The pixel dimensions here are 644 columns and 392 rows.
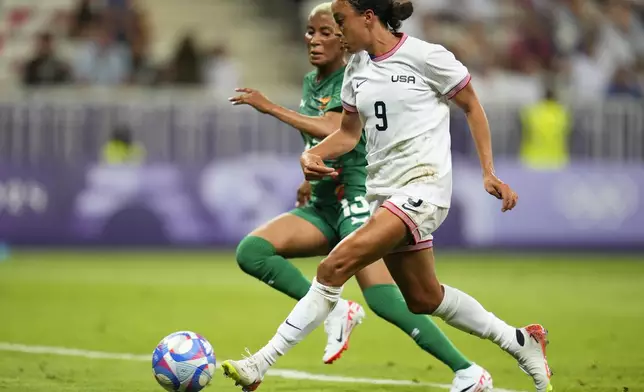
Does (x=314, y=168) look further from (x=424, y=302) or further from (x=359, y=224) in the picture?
(x=359, y=224)

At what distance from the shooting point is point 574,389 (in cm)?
764

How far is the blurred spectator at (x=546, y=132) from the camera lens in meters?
18.9

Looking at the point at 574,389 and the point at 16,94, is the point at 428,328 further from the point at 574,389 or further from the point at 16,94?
the point at 16,94

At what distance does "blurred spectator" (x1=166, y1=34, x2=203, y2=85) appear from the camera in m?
20.4

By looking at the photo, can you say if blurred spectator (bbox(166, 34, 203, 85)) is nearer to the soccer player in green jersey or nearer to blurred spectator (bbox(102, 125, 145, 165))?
blurred spectator (bbox(102, 125, 145, 165))

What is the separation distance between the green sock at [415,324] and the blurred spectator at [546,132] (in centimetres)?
1160

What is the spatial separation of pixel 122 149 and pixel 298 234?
1098cm

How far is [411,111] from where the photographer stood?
21.7 ft

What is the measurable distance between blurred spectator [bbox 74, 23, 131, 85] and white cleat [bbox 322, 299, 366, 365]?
1275 centimetres

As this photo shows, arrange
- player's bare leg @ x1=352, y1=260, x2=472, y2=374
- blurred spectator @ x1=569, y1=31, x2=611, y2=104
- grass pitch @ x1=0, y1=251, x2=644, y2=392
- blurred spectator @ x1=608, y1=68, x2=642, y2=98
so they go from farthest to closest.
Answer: blurred spectator @ x1=569, y1=31, x2=611, y2=104
blurred spectator @ x1=608, y1=68, x2=642, y2=98
grass pitch @ x1=0, y1=251, x2=644, y2=392
player's bare leg @ x1=352, y1=260, x2=472, y2=374

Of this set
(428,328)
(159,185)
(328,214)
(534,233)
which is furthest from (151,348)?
(534,233)

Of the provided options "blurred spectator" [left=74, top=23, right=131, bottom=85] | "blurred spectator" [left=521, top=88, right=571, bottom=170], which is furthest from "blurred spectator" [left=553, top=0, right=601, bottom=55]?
"blurred spectator" [left=74, top=23, right=131, bottom=85]

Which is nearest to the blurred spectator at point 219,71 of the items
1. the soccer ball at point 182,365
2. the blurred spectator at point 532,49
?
the blurred spectator at point 532,49

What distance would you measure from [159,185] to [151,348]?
8794 millimetres
